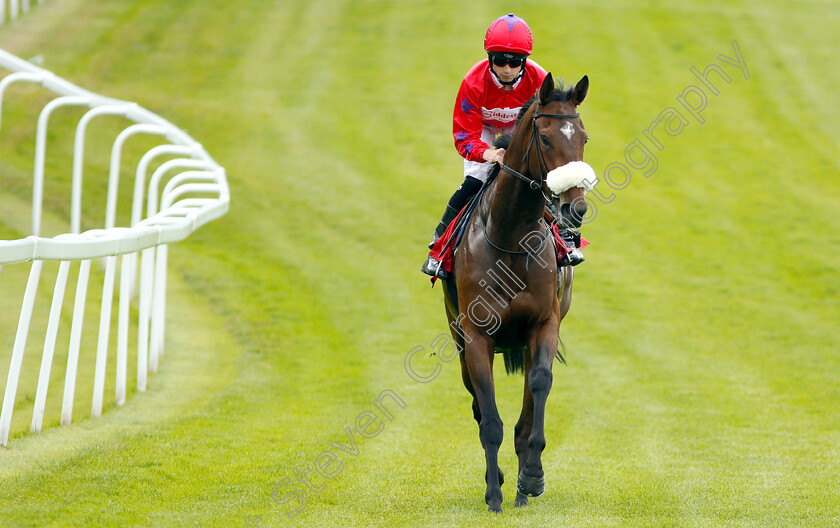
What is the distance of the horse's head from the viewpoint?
4785 millimetres

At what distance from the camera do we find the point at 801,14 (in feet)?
77.1

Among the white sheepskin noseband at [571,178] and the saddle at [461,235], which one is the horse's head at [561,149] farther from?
the saddle at [461,235]

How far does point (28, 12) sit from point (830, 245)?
18.4 meters

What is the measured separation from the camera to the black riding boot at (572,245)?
6078 mm

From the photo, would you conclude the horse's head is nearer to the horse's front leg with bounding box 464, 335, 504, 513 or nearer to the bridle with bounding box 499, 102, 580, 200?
the bridle with bounding box 499, 102, 580, 200

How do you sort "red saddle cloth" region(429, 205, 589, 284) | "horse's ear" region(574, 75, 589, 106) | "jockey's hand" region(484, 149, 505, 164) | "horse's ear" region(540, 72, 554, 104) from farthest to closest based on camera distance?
"red saddle cloth" region(429, 205, 589, 284)
"jockey's hand" region(484, 149, 505, 164)
"horse's ear" region(574, 75, 589, 106)
"horse's ear" region(540, 72, 554, 104)

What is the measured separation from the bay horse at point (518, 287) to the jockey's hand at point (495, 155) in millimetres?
78

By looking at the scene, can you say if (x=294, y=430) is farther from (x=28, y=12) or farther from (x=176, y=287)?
(x=28, y=12)

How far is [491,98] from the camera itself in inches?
239

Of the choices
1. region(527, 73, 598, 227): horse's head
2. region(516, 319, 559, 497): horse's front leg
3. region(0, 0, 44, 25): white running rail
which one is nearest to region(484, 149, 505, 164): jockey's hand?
region(527, 73, 598, 227): horse's head

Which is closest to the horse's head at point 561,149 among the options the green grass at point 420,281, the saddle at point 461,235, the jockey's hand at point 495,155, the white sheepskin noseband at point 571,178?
the white sheepskin noseband at point 571,178

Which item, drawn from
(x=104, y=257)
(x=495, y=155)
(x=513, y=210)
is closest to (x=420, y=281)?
(x=104, y=257)

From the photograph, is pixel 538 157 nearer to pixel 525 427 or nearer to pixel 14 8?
pixel 525 427

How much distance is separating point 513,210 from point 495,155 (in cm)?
37
